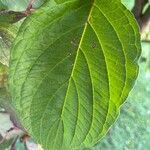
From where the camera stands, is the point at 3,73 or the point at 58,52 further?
the point at 3,73

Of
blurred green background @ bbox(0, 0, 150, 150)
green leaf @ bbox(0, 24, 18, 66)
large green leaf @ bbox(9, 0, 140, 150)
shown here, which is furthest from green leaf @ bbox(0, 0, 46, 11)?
blurred green background @ bbox(0, 0, 150, 150)

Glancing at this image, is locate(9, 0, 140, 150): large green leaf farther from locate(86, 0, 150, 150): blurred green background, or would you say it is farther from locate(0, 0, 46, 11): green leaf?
locate(86, 0, 150, 150): blurred green background

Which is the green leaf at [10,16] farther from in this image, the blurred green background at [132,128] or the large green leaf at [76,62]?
the blurred green background at [132,128]

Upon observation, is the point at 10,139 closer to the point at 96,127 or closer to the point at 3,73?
the point at 3,73

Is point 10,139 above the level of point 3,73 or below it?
below

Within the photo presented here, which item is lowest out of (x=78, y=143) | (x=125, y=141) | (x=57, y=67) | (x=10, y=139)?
(x=125, y=141)

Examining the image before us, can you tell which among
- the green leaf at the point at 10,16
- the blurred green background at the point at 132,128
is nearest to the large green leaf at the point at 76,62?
the green leaf at the point at 10,16

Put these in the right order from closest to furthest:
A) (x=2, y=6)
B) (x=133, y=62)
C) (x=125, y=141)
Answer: (x=133, y=62) → (x=2, y=6) → (x=125, y=141)

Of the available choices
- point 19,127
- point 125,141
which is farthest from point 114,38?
point 125,141
